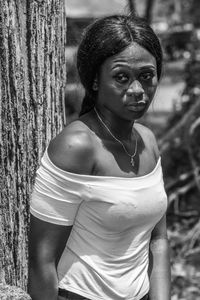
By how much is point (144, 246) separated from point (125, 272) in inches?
4.6

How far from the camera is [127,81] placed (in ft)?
7.27

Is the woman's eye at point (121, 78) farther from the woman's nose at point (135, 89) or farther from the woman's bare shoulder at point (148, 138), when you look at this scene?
the woman's bare shoulder at point (148, 138)

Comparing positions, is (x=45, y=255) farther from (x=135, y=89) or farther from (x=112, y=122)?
(x=135, y=89)

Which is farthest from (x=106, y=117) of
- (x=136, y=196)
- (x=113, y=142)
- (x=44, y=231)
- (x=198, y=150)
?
(x=198, y=150)

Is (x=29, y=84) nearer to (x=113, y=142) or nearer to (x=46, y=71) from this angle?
(x=46, y=71)

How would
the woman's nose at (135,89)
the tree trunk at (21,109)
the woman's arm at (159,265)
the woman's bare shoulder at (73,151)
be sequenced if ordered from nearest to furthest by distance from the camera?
1. the woman's bare shoulder at (73,151)
2. the woman's nose at (135,89)
3. the woman's arm at (159,265)
4. the tree trunk at (21,109)

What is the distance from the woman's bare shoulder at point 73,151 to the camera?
6.91ft

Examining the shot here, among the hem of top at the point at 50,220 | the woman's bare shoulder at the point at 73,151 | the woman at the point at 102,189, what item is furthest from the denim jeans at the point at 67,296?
the woman's bare shoulder at the point at 73,151

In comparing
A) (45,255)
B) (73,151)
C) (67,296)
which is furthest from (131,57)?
(67,296)

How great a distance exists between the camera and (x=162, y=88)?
2139cm

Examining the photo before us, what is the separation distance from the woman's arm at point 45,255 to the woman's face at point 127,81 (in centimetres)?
43

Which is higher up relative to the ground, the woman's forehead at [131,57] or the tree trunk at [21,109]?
the woman's forehead at [131,57]

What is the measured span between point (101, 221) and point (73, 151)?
0.79 feet

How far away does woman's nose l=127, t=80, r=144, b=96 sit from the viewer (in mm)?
2209
